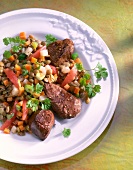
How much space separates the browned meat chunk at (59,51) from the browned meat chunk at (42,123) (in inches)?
14.2

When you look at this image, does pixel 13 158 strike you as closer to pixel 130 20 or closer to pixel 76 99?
pixel 76 99

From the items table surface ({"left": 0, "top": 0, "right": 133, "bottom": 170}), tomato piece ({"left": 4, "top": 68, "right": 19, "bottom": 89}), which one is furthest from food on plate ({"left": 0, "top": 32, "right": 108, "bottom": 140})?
table surface ({"left": 0, "top": 0, "right": 133, "bottom": 170})

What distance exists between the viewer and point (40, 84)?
8.68ft

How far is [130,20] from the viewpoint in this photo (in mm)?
3135

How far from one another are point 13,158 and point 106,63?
2.85ft

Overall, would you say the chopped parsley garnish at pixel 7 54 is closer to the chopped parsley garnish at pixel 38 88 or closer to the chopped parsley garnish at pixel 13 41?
the chopped parsley garnish at pixel 13 41

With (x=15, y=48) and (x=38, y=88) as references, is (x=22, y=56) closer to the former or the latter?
(x=15, y=48)

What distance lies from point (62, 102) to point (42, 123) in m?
0.19

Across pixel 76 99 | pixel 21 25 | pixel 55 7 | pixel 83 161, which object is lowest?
pixel 83 161

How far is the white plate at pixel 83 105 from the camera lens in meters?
2.55

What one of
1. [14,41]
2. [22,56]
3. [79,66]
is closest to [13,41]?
[14,41]

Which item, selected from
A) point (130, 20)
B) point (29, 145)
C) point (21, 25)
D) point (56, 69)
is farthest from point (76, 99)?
point (130, 20)

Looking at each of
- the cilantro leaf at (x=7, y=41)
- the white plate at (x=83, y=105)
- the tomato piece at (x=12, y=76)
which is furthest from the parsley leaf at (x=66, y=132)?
the cilantro leaf at (x=7, y=41)

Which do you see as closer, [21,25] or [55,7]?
[21,25]
